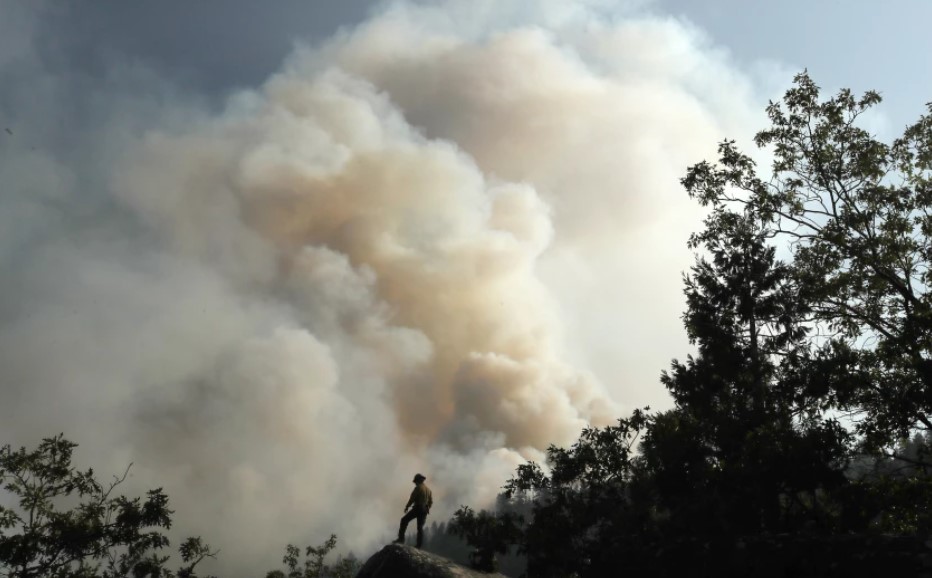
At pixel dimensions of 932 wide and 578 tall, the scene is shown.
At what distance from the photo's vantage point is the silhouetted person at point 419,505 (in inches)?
581

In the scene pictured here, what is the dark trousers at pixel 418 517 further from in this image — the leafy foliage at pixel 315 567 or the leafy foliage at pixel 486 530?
the leafy foliage at pixel 315 567

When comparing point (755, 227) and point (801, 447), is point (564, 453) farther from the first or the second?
point (755, 227)

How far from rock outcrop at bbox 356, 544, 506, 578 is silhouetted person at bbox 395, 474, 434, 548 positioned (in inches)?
45.4

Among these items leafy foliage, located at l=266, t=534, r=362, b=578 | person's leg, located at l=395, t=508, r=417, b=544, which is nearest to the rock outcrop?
person's leg, located at l=395, t=508, r=417, b=544

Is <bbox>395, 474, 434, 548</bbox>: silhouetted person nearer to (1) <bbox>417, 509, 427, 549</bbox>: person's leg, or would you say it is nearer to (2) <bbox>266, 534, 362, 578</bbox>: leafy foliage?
(1) <bbox>417, 509, 427, 549</bbox>: person's leg

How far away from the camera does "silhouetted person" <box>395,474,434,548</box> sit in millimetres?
14766

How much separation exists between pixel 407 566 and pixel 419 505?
2.11 m

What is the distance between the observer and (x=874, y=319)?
15.5 meters

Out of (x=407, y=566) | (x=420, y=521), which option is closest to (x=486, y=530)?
(x=420, y=521)

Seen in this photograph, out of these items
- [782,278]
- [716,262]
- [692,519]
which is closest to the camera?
[692,519]

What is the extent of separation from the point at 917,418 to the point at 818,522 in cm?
Answer: 422

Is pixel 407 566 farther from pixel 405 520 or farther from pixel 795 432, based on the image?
pixel 795 432

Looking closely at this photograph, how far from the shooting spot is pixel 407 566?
42.0 feet

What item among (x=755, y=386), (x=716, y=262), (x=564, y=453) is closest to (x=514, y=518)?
(x=564, y=453)
